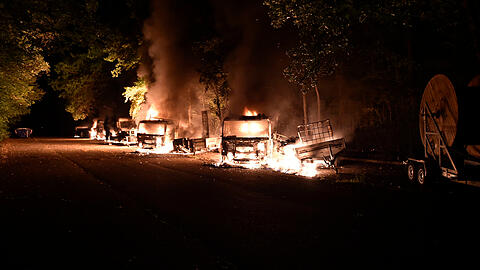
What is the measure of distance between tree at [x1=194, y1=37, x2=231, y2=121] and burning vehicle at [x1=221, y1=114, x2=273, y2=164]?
33.5ft

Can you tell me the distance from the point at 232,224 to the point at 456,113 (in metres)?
7.51

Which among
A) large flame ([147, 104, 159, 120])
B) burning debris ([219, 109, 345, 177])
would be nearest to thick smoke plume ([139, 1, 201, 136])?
large flame ([147, 104, 159, 120])

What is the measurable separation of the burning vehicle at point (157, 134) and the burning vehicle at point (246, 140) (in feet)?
33.6

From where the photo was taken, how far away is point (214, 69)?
3002 centimetres

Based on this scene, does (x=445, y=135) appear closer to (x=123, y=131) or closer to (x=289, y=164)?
(x=289, y=164)

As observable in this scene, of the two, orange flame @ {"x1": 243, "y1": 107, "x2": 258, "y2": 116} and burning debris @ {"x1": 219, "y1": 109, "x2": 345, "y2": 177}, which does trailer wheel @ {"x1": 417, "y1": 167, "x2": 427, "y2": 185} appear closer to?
burning debris @ {"x1": 219, "y1": 109, "x2": 345, "y2": 177}

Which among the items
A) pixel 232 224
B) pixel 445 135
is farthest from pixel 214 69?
pixel 232 224

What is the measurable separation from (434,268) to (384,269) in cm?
67

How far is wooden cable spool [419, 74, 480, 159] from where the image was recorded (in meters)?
11.5

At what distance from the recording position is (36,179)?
14.0m

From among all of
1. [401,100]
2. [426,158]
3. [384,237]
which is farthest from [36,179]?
[401,100]

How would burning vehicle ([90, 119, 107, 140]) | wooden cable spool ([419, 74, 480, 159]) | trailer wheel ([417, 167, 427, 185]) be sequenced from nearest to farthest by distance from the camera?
wooden cable spool ([419, 74, 480, 159]), trailer wheel ([417, 167, 427, 185]), burning vehicle ([90, 119, 107, 140])

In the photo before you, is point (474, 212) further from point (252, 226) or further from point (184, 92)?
point (184, 92)

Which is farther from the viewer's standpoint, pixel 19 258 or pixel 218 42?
pixel 218 42
